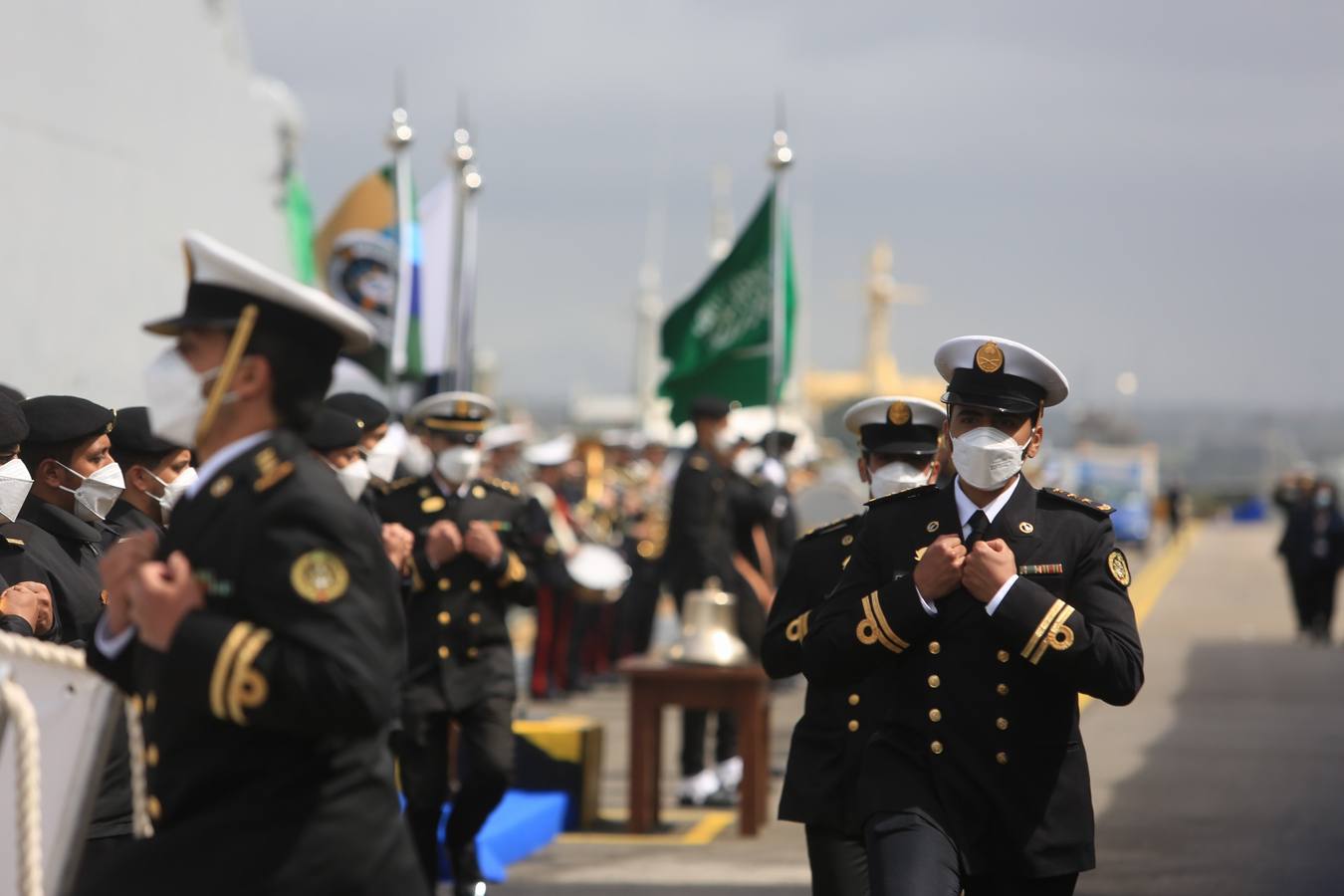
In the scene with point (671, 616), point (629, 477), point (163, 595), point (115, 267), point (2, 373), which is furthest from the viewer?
point (671, 616)

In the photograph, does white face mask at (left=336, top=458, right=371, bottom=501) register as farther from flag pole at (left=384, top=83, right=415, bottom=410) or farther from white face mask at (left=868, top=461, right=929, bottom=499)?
flag pole at (left=384, top=83, right=415, bottom=410)

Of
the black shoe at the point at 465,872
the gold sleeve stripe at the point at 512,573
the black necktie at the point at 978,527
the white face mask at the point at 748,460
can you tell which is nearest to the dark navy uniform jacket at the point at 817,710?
the black necktie at the point at 978,527

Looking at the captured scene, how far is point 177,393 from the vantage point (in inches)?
155

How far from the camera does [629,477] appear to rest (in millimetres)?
23547

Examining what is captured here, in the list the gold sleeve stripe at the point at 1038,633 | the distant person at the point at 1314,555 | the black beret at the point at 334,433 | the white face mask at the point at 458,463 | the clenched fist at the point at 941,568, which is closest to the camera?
the gold sleeve stripe at the point at 1038,633

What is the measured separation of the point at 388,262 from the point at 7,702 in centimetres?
1036

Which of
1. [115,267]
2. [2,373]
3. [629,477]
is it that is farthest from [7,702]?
[629,477]

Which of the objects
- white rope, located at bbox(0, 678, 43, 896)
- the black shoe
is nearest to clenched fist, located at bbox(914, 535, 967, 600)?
white rope, located at bbox(0, 678, 43, 896)

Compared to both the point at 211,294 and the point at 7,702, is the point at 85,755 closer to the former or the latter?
the point at 7,702

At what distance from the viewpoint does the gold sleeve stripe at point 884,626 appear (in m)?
5.39

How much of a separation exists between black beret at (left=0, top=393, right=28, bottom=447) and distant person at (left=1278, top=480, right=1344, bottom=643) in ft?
71.4

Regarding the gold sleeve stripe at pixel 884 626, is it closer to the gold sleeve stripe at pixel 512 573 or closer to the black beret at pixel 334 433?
the black beret at pixel 334 433

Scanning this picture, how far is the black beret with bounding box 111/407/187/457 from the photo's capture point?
6820 millimetres

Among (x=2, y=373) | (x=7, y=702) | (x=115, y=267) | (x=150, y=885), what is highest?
(x=115, y=267)
